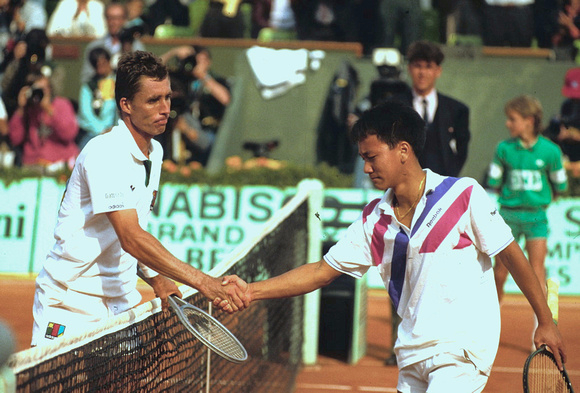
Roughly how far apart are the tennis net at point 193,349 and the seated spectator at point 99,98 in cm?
522

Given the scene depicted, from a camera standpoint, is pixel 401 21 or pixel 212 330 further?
pixel 401 21

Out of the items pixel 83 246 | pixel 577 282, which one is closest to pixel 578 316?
pixel 577 282

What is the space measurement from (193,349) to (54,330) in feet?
2.83

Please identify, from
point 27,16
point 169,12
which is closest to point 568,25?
point 169,12

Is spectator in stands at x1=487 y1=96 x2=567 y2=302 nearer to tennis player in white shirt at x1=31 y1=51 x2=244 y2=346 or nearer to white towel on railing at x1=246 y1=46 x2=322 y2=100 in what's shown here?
tennis player in white shirt at x1=31 y1=51 x2=244 y2=346

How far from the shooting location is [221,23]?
13.8m

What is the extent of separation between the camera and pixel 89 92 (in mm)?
12398

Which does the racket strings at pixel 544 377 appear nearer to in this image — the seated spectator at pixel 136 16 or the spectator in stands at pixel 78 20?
the seated spectator at pixel 136 16

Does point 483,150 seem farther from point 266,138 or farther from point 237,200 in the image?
point 237,200

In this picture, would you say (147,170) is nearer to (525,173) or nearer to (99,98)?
(525,173)

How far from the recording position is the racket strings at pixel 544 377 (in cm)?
373

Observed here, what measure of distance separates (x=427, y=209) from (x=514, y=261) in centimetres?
41

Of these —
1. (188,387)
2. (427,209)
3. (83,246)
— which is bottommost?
(188,387)

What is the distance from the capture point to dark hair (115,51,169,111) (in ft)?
12.8
